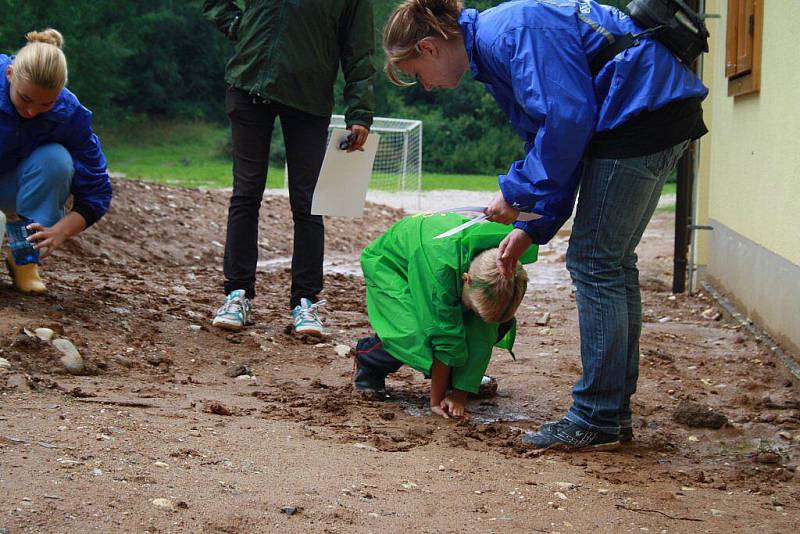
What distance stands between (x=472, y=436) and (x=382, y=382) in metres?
0.61

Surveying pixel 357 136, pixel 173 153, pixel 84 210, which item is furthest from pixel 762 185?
pixel 173 153

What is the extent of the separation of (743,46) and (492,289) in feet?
10.9

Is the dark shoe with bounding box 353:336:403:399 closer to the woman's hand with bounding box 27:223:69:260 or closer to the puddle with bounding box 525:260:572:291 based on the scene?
the woman's hand with bounding box 27:223:69:260

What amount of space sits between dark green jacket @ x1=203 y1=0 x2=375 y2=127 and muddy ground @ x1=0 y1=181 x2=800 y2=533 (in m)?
1.13

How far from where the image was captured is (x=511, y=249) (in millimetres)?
3225

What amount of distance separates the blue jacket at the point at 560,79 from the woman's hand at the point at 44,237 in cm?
239

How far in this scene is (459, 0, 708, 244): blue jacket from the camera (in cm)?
286

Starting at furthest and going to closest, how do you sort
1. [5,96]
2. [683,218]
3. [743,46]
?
[683,218] → [743,46] → [5,96]

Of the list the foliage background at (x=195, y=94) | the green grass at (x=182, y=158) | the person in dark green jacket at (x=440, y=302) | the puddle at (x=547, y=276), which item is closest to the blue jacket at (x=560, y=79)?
the person in dark green jacket at (x=440, y=302)

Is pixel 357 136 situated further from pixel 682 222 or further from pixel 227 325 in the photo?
pixel 682 222

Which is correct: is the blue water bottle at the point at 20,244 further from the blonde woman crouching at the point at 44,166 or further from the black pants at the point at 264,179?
the black pants at the point at 264,179

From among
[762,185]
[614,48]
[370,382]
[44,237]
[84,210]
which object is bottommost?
[370,382]

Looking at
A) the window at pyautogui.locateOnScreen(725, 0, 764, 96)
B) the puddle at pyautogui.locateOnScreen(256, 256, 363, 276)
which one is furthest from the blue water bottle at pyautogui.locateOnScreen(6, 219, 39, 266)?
the window at pyautogui.locateOnScreen(725, 0, 764, 96)

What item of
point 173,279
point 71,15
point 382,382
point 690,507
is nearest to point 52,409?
point 382,382
